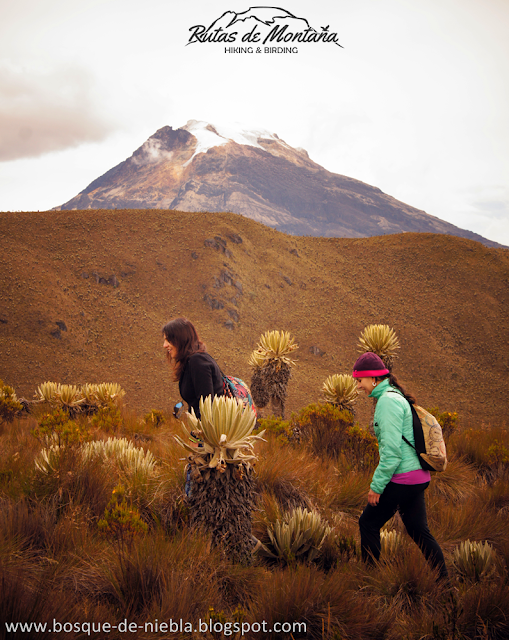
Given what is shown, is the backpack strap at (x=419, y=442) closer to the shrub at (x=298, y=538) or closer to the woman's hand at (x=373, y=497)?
the woman's hand at (x=373, y=497)

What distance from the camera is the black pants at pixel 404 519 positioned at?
2762 millimetres

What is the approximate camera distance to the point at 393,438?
271 cm

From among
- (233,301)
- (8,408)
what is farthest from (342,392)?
(233,301)

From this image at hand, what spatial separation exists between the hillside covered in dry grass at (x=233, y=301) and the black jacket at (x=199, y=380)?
62.1ft

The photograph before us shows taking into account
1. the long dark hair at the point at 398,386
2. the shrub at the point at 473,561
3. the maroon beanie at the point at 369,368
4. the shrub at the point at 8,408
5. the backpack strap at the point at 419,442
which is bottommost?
the shrub at the point at 8,408

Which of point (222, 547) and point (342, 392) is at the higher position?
point (342, 392)

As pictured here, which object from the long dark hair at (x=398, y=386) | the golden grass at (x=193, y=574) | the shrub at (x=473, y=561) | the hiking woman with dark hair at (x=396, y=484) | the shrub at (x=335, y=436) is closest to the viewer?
the golden grass at (x=193, y=574)

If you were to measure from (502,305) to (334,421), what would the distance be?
140 feet

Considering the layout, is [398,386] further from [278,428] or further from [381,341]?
[381,341]

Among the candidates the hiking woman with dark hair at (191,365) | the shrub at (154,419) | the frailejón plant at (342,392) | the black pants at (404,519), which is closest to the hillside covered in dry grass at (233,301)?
the shrub at (154,419)

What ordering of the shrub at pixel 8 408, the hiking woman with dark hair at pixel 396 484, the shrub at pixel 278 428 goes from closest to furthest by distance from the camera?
the hiking woman with dark hair at pixel 396 484
the shrub at pixel 278 428
the shrub at pixel 8 408

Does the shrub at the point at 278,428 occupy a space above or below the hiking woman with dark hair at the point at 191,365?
below

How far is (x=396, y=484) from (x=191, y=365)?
1.81 meters

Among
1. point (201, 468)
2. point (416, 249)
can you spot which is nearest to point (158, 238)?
point (416, 249)
